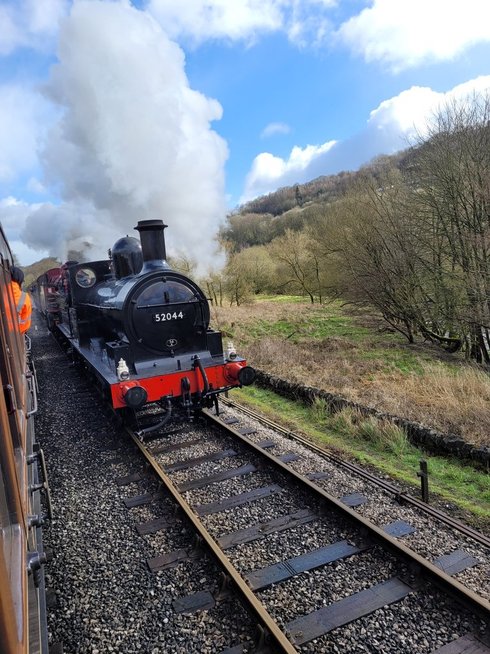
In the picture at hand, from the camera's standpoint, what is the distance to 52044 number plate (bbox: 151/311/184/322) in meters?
6.45

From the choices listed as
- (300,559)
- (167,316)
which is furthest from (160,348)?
(300,559)

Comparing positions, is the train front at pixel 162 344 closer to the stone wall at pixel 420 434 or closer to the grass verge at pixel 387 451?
the grass verge at pixel 387 451

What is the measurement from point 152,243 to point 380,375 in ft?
20.2

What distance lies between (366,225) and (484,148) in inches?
160

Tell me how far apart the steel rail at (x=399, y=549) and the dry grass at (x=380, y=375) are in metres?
2.76

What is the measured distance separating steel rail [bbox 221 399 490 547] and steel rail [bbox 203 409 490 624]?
2.41 ft

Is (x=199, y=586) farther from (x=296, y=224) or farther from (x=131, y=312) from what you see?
(x=296, y=224)

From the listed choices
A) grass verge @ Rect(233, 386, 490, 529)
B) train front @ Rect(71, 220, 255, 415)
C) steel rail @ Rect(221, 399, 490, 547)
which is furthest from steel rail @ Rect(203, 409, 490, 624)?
train front @ Rect(71, 220, 255, 415)

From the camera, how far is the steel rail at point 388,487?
13.0ft

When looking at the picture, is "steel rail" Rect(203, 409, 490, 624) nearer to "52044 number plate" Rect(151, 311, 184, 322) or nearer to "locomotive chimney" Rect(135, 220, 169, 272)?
"52044 number plate" Rect(151, 311, 184, 322)

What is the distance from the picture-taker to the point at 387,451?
6.07 meters

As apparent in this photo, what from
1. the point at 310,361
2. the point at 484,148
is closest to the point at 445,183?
the point at 484,148

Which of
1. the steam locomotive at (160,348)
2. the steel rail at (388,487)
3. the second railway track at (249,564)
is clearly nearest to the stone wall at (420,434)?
the steel rail at (388,487)

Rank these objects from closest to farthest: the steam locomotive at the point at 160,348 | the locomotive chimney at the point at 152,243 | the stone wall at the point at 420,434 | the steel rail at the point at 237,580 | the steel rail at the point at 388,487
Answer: the steel rail at the point at 237,580 → the steel rail at the point at 388,487 → the stone wall at the point at 420,434 → the steam locomotive at the point at 160,348 → the locomotive chimney at the point at 152,243
